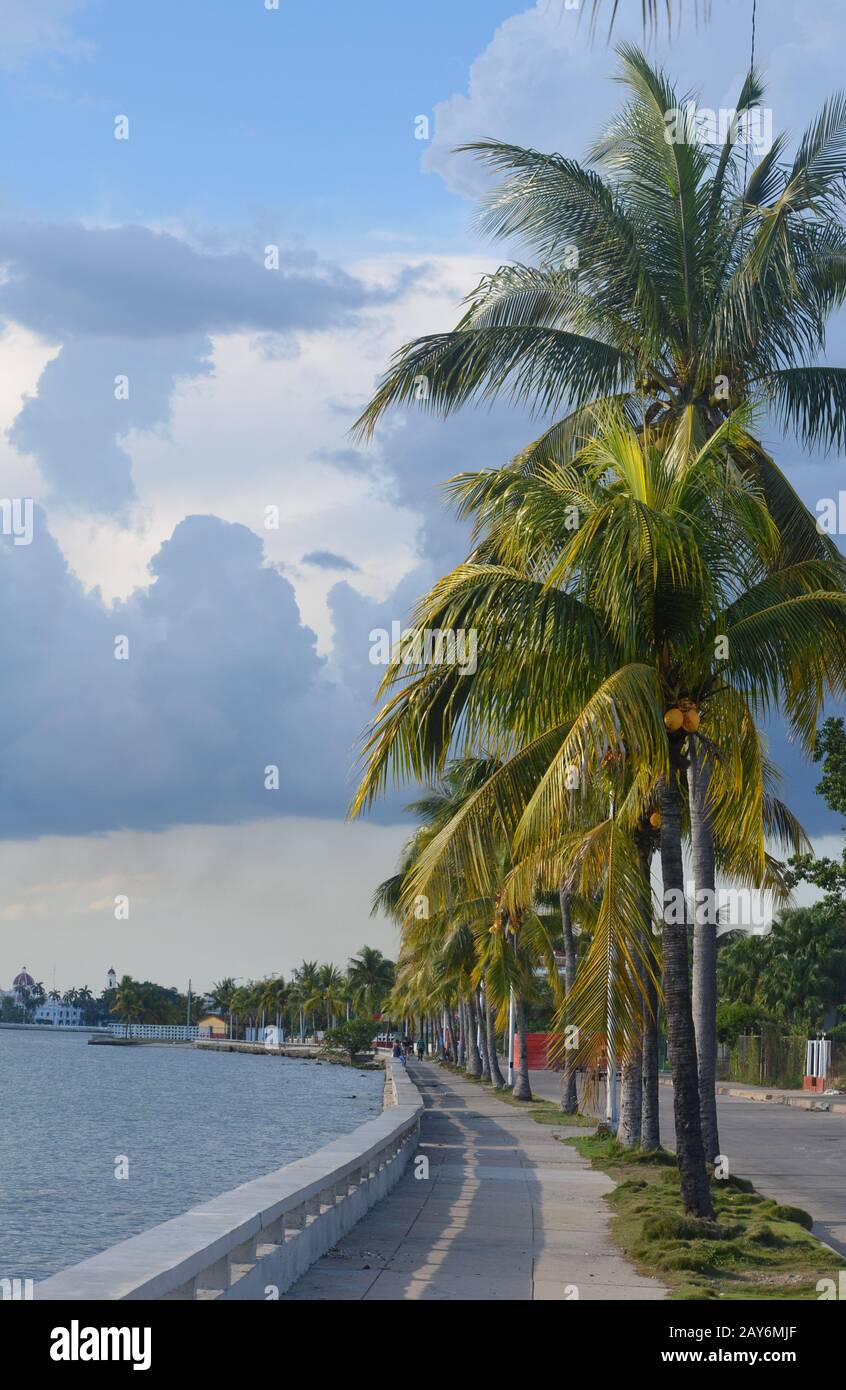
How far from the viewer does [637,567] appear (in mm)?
13711

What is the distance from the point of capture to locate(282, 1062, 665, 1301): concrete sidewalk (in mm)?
10766

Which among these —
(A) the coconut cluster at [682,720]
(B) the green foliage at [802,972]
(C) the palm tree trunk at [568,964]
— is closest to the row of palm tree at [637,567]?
(A) the coconut cluster at [682,720]

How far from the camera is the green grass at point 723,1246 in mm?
11336

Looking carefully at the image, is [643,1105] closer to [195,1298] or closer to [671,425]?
[671,425]

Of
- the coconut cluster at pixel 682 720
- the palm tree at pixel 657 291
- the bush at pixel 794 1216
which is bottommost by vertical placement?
the bush at pixel 794 1216

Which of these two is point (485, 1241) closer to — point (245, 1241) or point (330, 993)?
point (245, 1241)

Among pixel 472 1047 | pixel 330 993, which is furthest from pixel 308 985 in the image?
pixel 472 1047

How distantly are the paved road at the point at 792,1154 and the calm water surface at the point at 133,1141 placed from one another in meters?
10.5

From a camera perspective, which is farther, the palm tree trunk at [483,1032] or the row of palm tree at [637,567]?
the palm tree trunk at [483,1032]

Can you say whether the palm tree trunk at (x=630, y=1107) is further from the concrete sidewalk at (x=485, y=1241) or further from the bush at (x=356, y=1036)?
the bush at (x=356, y=1036)

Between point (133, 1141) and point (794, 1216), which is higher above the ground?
point (794, 1216)

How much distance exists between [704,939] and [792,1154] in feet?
37.9

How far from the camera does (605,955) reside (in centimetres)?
1305
